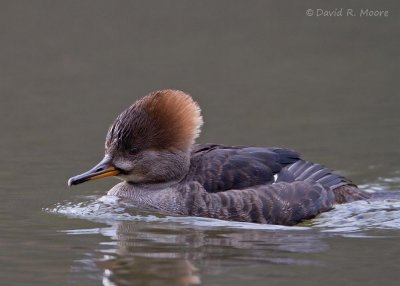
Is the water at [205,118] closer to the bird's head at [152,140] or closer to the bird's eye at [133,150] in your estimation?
the bird's head at [152,140]

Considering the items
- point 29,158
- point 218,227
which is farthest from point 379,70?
point 218,227

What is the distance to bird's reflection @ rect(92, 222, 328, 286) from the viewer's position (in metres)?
8.02

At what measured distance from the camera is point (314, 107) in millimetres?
15648

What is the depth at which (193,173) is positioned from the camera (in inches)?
418

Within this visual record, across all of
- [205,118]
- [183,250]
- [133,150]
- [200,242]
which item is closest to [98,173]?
[133,150]

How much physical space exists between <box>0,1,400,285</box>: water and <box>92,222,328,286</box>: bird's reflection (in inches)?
0.8

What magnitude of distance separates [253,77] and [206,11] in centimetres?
295

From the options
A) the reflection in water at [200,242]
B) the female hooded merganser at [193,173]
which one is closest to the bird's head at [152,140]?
the female hooded merganser at [193,173]

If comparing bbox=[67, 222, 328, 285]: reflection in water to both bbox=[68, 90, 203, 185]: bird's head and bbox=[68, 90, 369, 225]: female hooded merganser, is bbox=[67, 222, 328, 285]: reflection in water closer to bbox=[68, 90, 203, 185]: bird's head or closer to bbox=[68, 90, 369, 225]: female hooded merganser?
bbox=[68, 90, 369, 225]: female hooded merganser

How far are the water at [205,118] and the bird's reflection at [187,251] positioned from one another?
2 cm

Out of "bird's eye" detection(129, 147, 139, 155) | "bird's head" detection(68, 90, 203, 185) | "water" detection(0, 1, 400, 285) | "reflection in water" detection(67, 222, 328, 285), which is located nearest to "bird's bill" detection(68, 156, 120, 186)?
"bird's head" detection(68, 90, 203, 185)

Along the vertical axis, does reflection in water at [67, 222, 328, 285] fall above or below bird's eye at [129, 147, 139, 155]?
below

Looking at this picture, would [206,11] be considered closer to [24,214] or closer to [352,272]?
[24,214]

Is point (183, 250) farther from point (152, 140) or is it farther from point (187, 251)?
point (152, 140)
